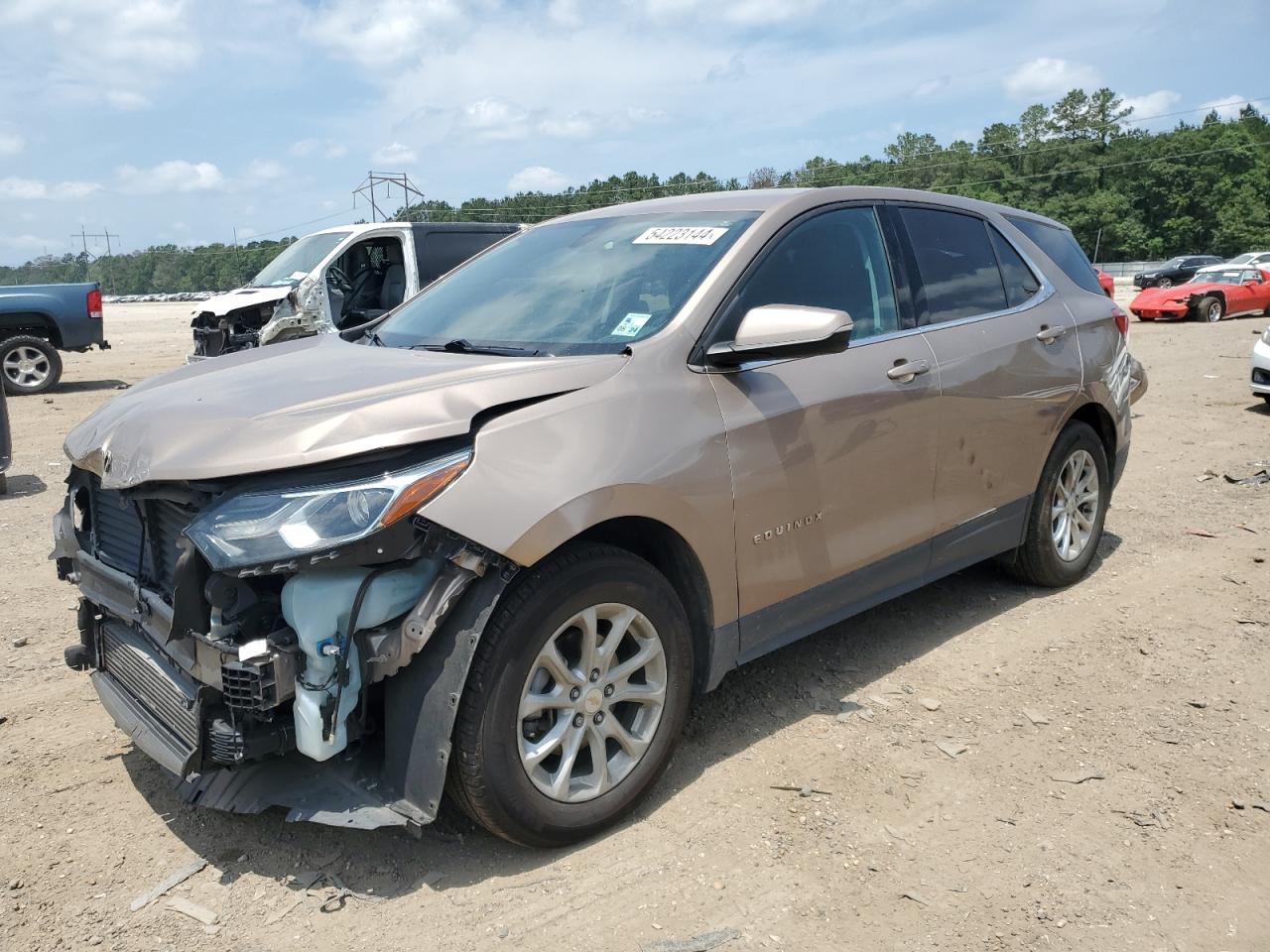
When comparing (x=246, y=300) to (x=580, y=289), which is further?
(x=246, y=300)

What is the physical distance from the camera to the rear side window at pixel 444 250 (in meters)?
11.6

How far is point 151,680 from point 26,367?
13.0 metres

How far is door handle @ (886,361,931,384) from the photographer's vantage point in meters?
3.82

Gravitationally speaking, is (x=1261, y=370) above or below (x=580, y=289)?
below

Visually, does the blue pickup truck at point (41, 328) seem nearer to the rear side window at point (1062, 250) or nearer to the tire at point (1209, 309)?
the rear side window at point (1062, 250)

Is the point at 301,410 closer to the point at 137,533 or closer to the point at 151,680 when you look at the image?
the point at 137,533

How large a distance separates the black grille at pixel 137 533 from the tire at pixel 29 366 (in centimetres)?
1220

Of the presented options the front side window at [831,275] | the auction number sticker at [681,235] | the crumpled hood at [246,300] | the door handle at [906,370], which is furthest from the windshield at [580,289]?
the crumpled hood at [246,300]

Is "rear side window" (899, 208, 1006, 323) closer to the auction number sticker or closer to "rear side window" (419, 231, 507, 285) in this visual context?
the auction number sticker

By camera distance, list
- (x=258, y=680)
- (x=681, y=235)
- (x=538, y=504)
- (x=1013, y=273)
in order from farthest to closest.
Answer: (x=1013, y=273)
(x=681, y=235)
(x=538, y=504)
(x=258, y=680)

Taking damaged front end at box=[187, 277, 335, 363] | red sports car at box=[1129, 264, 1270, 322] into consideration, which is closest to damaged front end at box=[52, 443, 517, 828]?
damaged front end at box=[187, 277, 335, 363]

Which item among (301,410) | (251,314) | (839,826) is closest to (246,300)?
(251,314)

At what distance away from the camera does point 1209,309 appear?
22828mm

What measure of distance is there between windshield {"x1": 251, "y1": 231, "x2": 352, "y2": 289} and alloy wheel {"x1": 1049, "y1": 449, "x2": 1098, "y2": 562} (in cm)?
945
